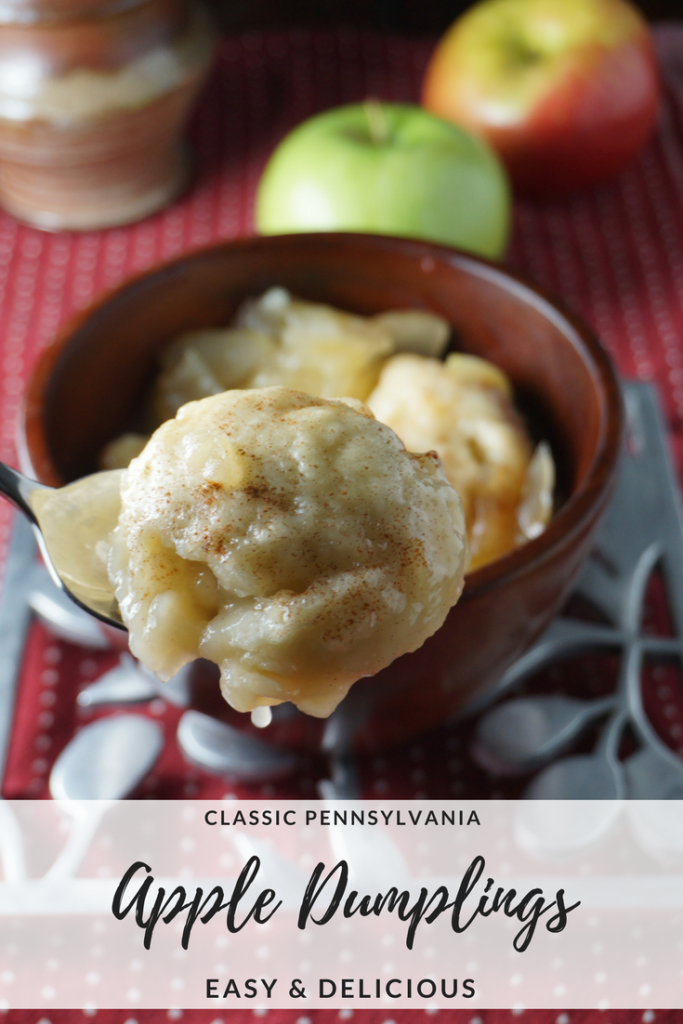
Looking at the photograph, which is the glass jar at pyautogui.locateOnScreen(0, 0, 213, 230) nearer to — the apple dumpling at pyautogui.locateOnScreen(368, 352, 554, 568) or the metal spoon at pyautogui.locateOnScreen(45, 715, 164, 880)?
the apple dumpling at pyautogui.locateOnScreen(368, 352, 554, 568)

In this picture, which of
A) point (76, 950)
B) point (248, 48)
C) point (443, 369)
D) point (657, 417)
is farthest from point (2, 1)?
point (76, 950)

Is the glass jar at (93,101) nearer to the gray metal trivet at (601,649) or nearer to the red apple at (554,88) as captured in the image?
the red apple at (554,88)

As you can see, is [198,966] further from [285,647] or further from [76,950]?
[285,647]

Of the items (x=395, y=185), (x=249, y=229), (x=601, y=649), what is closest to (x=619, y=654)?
(x=601, y=649)

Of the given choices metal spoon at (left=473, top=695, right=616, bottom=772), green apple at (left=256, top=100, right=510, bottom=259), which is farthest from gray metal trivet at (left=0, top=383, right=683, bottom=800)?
green apple at (left=256, top=100, right=510, bottom=259)

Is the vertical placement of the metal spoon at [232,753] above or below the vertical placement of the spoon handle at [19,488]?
below

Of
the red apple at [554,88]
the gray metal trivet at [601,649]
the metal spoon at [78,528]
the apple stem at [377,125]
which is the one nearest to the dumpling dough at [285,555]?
the metal spoon at [78,528]
